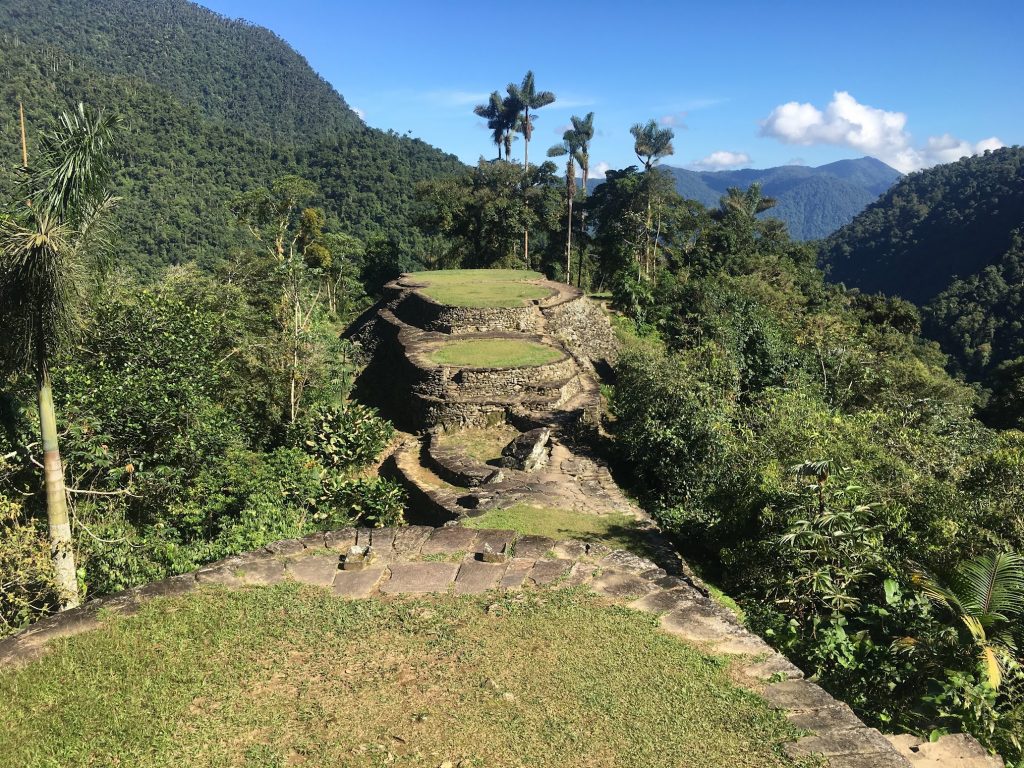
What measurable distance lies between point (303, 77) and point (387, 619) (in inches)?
4812

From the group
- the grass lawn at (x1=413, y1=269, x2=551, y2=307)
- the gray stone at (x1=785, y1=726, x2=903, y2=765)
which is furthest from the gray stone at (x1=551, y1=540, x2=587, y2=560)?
the grass lawn at (x1=413, y1=269, x2=551, y2=307)

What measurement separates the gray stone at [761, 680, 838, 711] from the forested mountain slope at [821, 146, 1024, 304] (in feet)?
168

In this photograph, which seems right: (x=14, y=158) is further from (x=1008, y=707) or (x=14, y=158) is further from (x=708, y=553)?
(x=1008, y=707)

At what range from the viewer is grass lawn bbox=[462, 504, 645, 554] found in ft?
28.0

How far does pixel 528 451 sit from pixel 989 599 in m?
7.13

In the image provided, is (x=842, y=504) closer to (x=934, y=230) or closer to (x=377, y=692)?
(x=377, y=692)

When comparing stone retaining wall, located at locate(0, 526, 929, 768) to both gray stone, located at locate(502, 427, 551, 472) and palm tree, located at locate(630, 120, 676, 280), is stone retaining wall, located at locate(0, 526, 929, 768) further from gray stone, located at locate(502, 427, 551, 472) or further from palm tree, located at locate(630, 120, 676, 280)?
palm tree, located at locate(630, 120, 676, 280)

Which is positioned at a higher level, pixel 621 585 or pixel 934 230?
pixel 934 230

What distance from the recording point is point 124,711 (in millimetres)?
4062

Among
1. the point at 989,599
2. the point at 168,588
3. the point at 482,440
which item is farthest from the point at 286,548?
the point at 482,440

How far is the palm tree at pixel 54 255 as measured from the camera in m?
5.45

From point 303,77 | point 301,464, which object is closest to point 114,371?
point 301,464

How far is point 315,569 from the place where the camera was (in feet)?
19.5

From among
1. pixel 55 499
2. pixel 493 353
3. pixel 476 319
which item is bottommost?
pixel 55 499
